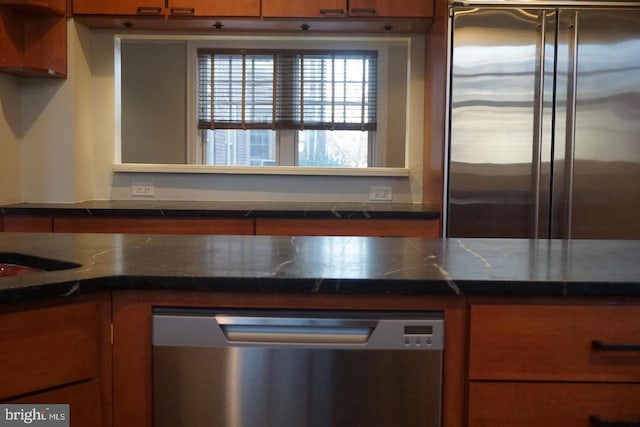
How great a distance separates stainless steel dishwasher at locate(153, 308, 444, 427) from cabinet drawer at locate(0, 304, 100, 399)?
0.15 metres

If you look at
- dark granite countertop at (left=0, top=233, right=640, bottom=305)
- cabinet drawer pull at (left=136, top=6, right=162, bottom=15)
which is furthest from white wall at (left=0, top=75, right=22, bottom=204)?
dark granite countertop at (left=0, top=233, right=640, bottom=305)

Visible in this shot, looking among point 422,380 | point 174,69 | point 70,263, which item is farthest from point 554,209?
point 174,69

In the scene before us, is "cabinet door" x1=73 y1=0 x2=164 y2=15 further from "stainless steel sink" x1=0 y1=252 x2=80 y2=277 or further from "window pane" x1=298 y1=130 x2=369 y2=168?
"window pane" x1=298 y1=130 x2=369 y2=168

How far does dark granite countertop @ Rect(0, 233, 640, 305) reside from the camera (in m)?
1.23

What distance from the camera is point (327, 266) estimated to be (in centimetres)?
138

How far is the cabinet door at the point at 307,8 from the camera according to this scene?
307 centimetres

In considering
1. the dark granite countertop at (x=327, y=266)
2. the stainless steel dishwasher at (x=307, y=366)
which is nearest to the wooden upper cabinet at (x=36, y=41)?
the dark granite countertop at (x=327, y=266)

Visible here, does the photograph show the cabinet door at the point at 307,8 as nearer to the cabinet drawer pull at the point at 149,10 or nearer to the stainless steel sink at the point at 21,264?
the cabinet drawer pull at the point at 149,10

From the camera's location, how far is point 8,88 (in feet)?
10.1

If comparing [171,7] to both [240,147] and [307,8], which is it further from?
[240,147]

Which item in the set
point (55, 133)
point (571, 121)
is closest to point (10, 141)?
point (55, 133)

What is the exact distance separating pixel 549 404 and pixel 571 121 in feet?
6.58

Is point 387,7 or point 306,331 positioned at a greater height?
point 387,7

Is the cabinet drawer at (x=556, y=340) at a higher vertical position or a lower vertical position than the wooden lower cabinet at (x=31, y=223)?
lower
